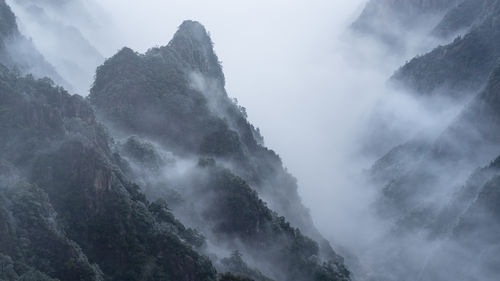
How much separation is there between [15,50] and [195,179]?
30677 millimetres

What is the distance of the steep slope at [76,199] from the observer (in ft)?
264

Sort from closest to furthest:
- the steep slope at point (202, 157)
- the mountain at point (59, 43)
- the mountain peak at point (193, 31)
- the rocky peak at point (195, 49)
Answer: the steep slope at point (202, 157) → the rocky peak at point (195, 49) → the mountain at point (59, 43) → the mountain peak at point (193, 31)

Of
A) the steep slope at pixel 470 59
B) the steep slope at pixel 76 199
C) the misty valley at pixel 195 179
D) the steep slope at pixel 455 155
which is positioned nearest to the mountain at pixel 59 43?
the misty valley at pixel 195 179

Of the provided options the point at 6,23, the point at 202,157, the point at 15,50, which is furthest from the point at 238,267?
the point at 6,23

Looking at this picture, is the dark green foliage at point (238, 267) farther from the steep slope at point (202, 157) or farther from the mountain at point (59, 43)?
the mountain at point (59, 43)

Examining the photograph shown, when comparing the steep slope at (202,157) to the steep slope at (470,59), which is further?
the steep slope at (470,59)

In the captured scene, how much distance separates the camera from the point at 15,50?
114m

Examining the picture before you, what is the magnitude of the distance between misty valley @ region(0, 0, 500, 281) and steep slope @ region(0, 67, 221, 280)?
154 mm

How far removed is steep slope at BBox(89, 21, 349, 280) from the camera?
116m

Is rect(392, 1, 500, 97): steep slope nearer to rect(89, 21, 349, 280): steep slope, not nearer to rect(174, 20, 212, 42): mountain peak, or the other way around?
rect(89, 21, 349, 280): steep slope

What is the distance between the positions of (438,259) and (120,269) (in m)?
72.6

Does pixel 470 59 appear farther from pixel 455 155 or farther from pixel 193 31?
pixel 193 31

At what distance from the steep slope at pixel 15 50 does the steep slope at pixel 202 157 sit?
39.5 ft

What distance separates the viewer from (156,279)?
87.1 metres
